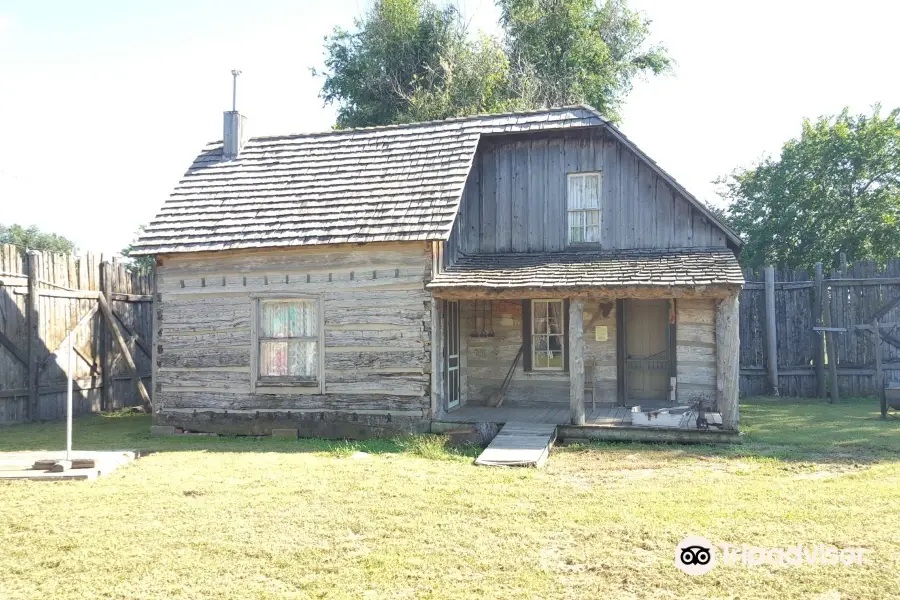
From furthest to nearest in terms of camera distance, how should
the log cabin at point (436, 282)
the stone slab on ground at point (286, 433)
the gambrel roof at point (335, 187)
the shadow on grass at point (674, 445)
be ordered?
the stone slab on ground at point (286, 433)
the gambrel roof at point (335, 187)
the log cabin at point (436, 282)
the shadow on grass at point (674, 445)

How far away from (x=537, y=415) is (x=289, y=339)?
463 cm

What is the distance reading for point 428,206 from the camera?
11781 mm

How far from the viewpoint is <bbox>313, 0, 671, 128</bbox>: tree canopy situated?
27.5 meters

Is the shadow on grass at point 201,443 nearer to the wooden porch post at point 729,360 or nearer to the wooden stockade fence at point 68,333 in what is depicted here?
the wooden stockade fence at point 68,333

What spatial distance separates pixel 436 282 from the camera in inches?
446

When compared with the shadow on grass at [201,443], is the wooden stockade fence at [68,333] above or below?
above

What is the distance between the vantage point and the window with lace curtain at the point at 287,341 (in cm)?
1197

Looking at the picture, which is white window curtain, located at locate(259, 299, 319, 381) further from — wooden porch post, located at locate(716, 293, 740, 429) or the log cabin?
wooden porch post, located at locate(716, 293, 740, 429)

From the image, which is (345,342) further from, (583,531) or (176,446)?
(583,531)

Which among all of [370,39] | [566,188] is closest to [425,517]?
[566,188]

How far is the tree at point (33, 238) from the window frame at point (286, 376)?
149 ft

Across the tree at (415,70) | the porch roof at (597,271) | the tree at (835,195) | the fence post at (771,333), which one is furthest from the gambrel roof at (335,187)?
the tree at (415,70)

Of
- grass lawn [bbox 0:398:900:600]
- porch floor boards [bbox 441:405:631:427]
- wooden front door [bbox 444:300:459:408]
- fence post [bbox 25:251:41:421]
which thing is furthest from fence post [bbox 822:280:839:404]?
fence post [bbox 25:251:41:421]

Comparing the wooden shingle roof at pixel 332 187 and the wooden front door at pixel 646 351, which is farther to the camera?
the wooden front door at pixel 646 351
